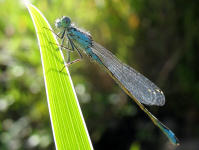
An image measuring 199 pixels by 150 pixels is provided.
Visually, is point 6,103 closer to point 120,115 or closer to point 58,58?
point 120,115

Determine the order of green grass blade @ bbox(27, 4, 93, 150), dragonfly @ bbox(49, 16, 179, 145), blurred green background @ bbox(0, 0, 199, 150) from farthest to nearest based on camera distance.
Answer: blurred green background @ bbox(0, 0, 199, 150), dragonfly @ bbox(49, 16, 179, 145), green grass blade @ bbox(27, 4, 93, 150)

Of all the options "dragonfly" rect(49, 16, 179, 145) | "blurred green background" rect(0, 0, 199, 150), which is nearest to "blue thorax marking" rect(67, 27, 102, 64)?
"dragonfly" rect(49, 16, 179, 145)

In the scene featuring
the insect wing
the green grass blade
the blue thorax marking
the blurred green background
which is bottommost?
the green grass blade

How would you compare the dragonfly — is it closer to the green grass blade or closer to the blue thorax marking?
the blue thorax marking

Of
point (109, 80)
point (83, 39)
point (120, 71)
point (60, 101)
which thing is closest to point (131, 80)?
point (120, 71)

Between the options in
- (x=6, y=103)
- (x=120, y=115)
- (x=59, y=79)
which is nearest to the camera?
(x=59, y=79)

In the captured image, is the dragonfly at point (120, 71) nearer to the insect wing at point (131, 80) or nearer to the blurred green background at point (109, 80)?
the insect wing at point (131, 80)

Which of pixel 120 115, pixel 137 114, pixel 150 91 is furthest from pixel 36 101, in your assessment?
pixel 150 91
